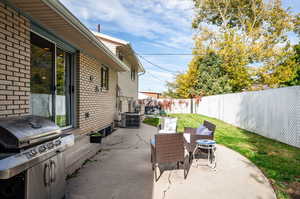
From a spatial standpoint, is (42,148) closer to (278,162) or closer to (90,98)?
(90,98)

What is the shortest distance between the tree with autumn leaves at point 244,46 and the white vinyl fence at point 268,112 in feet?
23.1

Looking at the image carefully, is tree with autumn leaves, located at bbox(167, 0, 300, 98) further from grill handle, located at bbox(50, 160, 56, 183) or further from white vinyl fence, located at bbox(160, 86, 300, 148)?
grill handle, located at bbox(50, 160, 56, 183)

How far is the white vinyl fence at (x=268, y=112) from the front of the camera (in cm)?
650

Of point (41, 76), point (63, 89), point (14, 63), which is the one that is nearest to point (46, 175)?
point (14, 63)

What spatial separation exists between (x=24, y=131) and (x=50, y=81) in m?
2.63

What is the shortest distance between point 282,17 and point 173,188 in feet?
74.5

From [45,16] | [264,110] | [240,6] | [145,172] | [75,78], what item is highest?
[240,6]

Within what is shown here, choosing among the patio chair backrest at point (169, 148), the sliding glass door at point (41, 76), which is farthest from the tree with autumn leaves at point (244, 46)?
the sliding glass door at point (41, 76)

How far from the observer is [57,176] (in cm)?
245

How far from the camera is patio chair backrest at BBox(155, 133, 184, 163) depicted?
368cm

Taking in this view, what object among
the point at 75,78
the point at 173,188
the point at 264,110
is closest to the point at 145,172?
the point at 173,188

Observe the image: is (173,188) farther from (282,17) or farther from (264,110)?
(282,17)

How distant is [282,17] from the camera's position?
62.4 ft

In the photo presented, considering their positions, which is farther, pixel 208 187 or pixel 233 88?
pixel 233 88
